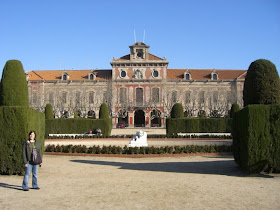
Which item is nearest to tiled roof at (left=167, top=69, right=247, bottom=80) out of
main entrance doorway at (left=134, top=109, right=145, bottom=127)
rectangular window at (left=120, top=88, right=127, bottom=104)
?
main entrance doorway at (left=134, top=109, right=145, bottom=127)

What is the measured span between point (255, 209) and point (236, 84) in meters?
49.4

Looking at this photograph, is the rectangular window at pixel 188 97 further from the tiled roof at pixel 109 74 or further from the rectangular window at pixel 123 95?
the rectangular window at pixel 123 95

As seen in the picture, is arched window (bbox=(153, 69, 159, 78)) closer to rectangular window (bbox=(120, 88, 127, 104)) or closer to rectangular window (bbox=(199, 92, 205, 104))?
rectangular window (bbox=(120, 88, 127, 104))

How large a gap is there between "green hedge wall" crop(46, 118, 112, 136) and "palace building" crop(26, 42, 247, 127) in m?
20.5

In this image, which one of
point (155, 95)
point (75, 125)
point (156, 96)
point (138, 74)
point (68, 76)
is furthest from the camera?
point (68, 76)

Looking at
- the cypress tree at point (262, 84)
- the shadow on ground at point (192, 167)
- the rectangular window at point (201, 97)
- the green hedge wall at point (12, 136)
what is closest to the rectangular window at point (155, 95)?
the rectangular window at point (201, 97)

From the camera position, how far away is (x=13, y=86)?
10.2m

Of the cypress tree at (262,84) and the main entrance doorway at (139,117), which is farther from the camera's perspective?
the main entrance doorway at (139,117)

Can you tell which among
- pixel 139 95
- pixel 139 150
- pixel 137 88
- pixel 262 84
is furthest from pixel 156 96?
pixel 262 84

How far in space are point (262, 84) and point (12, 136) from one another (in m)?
7.80

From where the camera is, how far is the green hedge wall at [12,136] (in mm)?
9180

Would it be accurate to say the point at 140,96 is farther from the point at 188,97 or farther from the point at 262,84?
the point at 262,84

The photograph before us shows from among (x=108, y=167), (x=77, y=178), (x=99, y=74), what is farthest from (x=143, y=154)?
(x=99, y=74)

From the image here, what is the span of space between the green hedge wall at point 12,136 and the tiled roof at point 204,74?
45.7 meters
